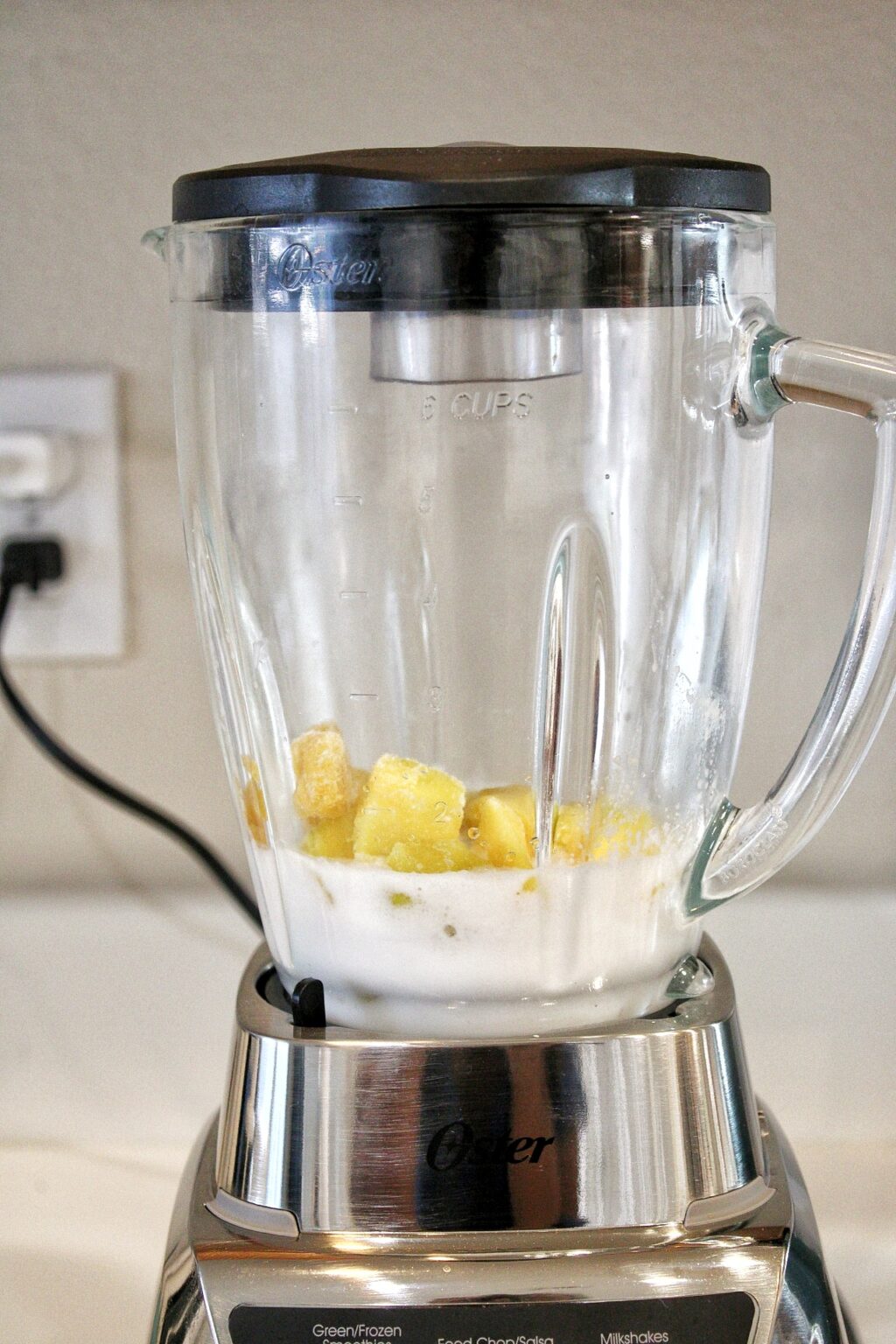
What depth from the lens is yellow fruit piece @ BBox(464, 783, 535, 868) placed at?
454 mm

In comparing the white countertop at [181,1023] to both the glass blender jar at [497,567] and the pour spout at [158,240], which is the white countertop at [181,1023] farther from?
the pour spout at [158,240]

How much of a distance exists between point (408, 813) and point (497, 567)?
0.09m

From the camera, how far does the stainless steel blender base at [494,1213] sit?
1.35 ft

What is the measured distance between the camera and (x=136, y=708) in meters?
0.75

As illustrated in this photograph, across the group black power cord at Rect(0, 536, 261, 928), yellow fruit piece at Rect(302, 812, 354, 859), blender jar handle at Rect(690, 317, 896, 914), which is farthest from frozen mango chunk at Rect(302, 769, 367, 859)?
black power cord at Rect(0, 536, 261, 928)

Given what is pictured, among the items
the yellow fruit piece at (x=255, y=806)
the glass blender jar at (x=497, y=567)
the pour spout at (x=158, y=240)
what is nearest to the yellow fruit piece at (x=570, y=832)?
the glass blender jar at (x=497, y=567)

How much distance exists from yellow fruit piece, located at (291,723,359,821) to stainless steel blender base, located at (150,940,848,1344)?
0.08m

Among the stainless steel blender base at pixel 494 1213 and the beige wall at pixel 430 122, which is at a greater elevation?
the beige wall at pixel 430 122

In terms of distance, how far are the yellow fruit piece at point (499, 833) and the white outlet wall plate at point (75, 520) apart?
0.34m

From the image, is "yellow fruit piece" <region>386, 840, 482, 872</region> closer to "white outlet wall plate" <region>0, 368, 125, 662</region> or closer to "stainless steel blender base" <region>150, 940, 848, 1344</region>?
"stainless steel blender base" <region>150, 940, 848, 1344</region>

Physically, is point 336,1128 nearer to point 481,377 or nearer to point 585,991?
point 585,991

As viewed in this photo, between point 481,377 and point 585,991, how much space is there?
8.3 inches

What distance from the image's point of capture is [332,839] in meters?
0.47

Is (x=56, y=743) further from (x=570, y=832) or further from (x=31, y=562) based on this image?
(x=570, y=832)
